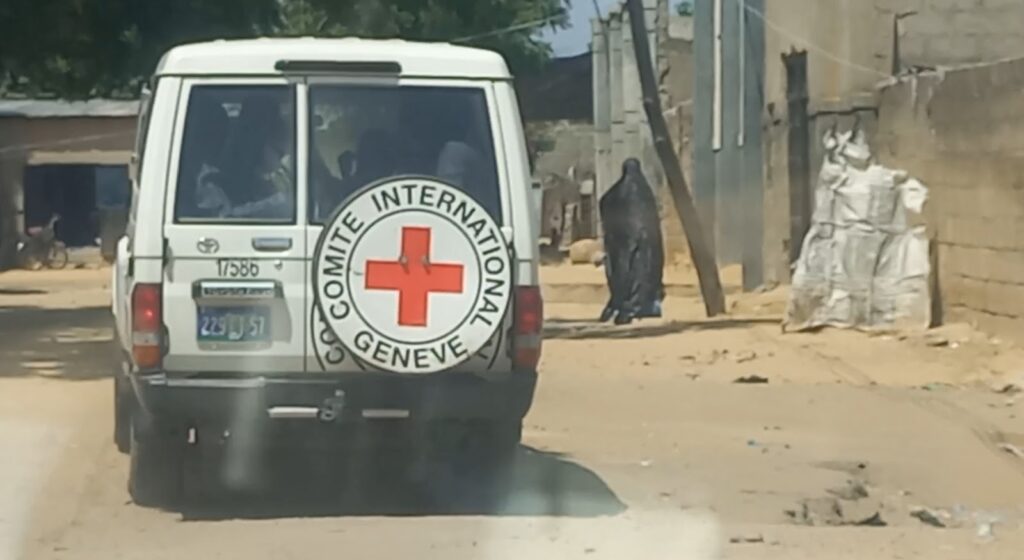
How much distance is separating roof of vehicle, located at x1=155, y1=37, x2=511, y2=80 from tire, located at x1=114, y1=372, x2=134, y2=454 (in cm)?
242

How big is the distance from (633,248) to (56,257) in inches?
868

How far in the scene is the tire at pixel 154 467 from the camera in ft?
30.6

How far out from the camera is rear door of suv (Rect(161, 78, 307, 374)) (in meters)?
8.73

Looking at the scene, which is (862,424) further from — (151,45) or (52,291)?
(52,291)

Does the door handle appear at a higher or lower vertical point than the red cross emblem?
higher

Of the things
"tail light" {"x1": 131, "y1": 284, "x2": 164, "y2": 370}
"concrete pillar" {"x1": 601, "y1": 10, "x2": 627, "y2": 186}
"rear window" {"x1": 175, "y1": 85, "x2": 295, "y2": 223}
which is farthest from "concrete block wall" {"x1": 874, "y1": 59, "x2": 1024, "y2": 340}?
"concrete pillar" {"x1": 601, "y1": 10, "x2": 627, "y2": 186}

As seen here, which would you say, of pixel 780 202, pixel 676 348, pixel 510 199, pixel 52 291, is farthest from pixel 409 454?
pixel 52 291

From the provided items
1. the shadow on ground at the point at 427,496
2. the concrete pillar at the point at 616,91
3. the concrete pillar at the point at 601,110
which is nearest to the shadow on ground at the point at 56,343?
the shadow on ground at the point at 427,496

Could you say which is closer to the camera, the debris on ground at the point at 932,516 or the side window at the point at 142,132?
the side window at the point at 142,132

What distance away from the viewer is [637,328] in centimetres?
2095

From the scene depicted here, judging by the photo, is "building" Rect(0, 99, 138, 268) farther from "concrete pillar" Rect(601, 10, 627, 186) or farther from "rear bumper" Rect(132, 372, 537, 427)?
"rear bumper" Rect(132, 372, 537, 427)

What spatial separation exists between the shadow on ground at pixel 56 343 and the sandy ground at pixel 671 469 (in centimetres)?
8

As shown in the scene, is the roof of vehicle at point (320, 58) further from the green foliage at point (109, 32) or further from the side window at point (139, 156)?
the green foliage at point (109, 32)

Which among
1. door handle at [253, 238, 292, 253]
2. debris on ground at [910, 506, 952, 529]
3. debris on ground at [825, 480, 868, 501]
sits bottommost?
debris on ground at [910, 506, 952, 529]
